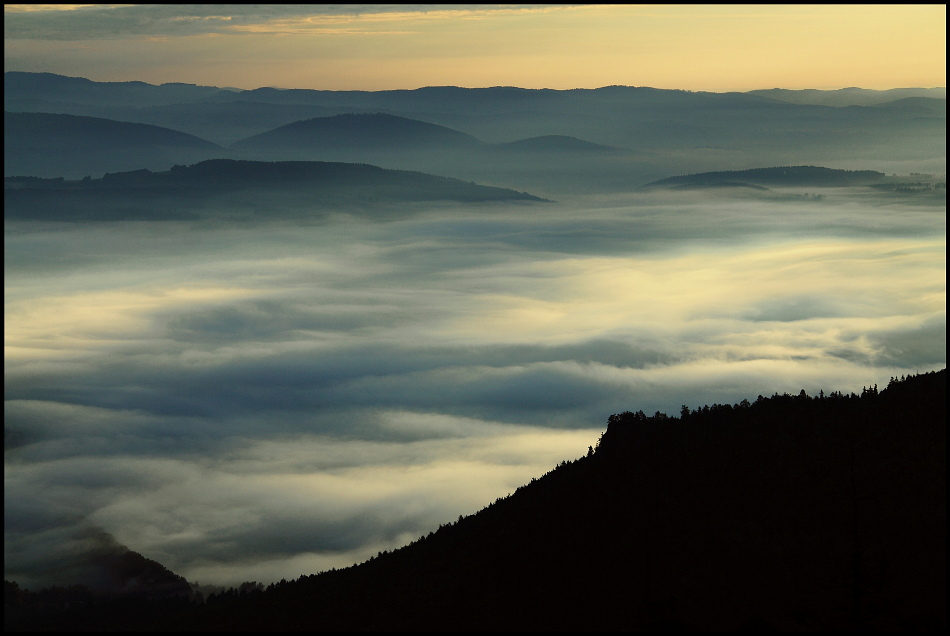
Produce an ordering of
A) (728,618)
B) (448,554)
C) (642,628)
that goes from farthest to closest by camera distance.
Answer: (448,554) → (728,618) → (642,628)

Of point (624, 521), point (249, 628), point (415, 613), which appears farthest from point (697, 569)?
point (249, 628)

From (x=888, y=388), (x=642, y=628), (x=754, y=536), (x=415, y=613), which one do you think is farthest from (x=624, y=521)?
(x=642, y=628)

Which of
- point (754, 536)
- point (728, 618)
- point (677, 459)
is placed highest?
point (677, 459)

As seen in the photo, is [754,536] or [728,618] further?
[754,536]

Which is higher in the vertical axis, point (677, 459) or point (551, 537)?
point (677, 459)

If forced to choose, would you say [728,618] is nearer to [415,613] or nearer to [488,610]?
[488,610]

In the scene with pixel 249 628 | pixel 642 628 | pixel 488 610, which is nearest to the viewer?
pixel 642 628
